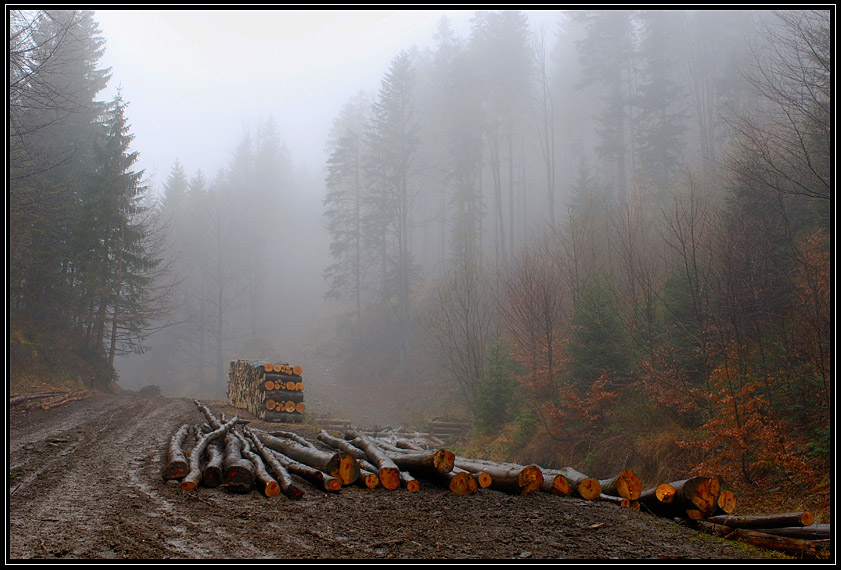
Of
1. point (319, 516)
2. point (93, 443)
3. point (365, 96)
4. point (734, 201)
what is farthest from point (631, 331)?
point (365, 96)

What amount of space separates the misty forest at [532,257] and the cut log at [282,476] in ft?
24.8

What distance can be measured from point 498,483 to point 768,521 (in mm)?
2880


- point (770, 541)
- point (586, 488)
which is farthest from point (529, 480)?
point (770, 541)

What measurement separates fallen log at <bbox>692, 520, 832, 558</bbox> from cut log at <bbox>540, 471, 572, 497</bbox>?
1.38 meters

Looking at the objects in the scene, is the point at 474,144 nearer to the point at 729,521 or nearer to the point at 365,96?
the point at 365,96

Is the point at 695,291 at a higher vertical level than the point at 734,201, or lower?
lower

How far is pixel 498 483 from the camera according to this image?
19.0 feet

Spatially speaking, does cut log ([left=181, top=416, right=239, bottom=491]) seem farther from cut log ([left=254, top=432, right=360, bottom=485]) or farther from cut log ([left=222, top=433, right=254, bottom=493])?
cut log ([left=254, top=432, right=360, bottom=485])

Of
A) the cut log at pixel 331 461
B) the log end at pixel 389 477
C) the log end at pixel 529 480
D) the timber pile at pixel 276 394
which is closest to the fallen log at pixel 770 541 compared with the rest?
the log end at pixel 529 480

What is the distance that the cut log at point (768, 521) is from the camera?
4.77 m

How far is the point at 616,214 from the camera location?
2052cm

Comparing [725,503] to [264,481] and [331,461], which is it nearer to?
[331,461]

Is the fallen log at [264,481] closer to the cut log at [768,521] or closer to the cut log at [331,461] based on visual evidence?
the cut log at [331,461]

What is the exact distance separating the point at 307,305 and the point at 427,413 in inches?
1173
